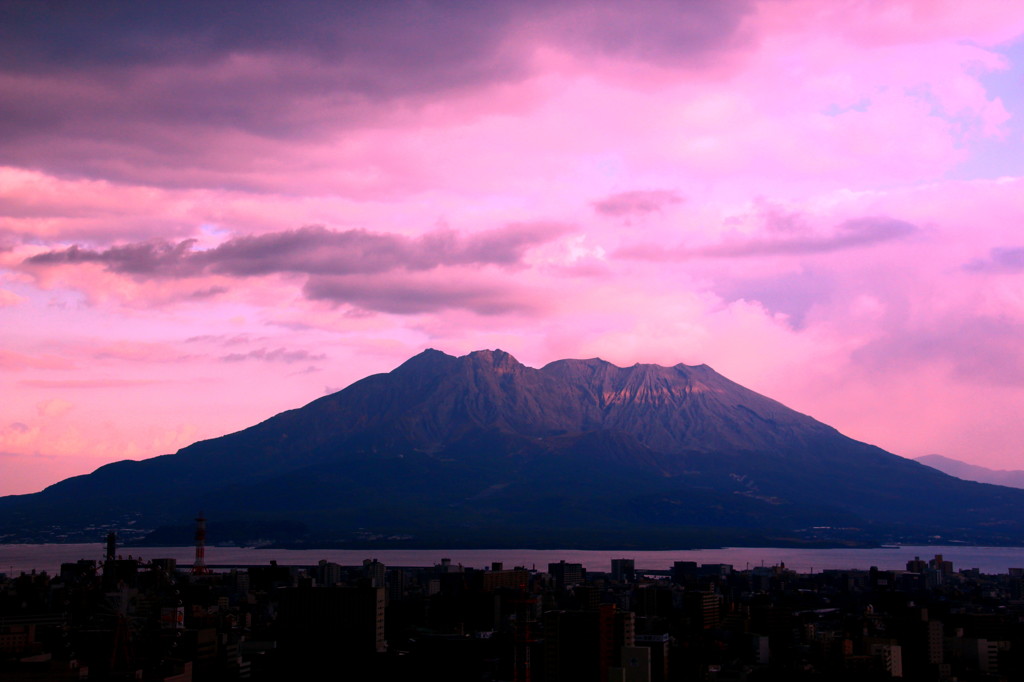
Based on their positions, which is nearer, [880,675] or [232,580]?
[880,675]

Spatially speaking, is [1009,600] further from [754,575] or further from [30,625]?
[30,625]

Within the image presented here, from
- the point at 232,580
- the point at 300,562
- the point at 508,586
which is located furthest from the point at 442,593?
the point at 300,562

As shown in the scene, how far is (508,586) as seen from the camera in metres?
106

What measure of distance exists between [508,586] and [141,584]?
3002cm

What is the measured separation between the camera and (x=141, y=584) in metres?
93.3

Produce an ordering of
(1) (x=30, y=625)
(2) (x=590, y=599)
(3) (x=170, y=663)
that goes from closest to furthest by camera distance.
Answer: (3) (x=170, y=663) → (1) (x=30, y=625) → (2) (x=590, y=599)

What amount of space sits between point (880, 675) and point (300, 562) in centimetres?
12582

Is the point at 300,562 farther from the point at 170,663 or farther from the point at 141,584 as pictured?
the point at 170,663

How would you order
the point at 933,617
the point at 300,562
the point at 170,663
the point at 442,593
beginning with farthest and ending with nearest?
1. the point at 300,562
2. the point at 442,593
3. the point at 933,617
4. the point at 170,663

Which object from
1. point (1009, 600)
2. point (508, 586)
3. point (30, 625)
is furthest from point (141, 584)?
point (1009, 600)

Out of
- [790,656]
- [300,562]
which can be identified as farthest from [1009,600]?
Result: [300,562]

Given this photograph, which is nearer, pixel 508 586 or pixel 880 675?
pixel 880 675

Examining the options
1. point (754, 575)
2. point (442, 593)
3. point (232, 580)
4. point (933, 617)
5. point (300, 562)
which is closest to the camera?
point (933, 617)

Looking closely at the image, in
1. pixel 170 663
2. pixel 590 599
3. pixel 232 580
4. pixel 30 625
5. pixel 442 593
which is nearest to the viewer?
pixel 170 663
